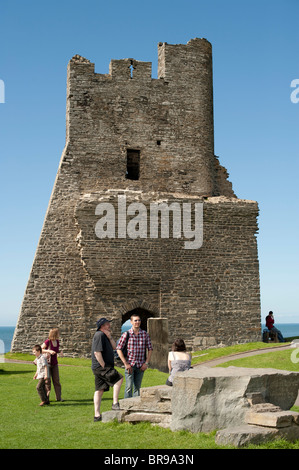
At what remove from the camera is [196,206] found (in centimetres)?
2544

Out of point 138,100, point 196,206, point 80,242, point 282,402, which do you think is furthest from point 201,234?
point 282,402

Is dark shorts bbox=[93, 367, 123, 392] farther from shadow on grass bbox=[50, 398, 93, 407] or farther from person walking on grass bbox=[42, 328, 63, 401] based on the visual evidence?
person walking on grass bbox=[42, 328, 63, 401]

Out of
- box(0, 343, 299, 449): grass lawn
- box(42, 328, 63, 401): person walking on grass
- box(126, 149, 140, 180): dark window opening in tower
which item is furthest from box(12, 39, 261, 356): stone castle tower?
box(42, 328, 63, 401): person walking on grass

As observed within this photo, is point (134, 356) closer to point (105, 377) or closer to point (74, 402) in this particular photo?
point (105, 377)

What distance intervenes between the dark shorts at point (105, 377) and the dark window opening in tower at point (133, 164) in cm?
1795

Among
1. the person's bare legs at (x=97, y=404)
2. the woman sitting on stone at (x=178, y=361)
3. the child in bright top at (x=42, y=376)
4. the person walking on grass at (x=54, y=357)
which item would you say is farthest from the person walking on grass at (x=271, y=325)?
the person's bare legs at (x=97, y=404)

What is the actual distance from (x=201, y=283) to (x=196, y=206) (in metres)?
3.34

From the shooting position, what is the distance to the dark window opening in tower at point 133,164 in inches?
1077

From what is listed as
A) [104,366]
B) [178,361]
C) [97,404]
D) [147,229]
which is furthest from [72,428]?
[147,229]

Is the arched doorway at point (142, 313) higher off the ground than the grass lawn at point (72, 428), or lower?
higher

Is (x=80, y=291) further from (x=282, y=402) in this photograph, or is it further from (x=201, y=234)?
(x=282, y=402)

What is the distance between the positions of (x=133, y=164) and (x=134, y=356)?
17.4 m

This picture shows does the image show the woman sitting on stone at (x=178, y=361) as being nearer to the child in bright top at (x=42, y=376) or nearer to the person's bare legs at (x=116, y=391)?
the person's bare legs at (x=116, y=391)
